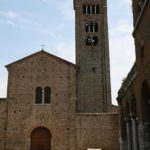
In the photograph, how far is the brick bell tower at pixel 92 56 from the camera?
3234cm

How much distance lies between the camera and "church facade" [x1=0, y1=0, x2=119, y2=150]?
94.8 feet

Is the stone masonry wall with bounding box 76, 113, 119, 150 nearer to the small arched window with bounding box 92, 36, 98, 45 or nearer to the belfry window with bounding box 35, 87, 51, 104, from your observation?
the belfry window with bounding box 35, 87, 51, 104

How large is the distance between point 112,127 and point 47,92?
6.60 m

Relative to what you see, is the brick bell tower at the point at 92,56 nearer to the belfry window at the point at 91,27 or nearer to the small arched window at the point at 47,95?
the belfry window at the point at 91,27

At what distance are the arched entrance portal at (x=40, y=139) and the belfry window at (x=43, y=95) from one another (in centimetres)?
240

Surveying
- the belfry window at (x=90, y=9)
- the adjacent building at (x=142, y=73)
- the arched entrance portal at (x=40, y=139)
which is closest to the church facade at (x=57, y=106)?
the arched entrance portal at (x=40, y=139)

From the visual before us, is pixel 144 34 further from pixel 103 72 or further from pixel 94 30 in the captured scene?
pixel 94 30

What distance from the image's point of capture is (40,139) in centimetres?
2955

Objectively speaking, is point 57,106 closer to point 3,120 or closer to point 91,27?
point 3,120

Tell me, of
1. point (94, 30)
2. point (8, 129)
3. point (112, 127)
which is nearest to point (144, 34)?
point (112, 127)

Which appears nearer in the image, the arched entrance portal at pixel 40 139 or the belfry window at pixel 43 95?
the arched entrance portal at pixel 40 139

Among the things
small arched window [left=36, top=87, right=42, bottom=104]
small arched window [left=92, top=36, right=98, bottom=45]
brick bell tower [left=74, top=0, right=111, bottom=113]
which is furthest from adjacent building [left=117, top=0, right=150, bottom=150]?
small arched window [left=92, top=36, right=98, bottom=45]

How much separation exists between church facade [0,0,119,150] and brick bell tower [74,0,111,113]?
10cm

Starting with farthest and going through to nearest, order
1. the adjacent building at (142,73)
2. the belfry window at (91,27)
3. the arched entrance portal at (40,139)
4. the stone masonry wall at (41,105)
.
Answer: the belfry window at (91,27)
the arched entrance portal at (40,139)
the stone masonry wall at (41,105)
the adjacent building at (142,73)
